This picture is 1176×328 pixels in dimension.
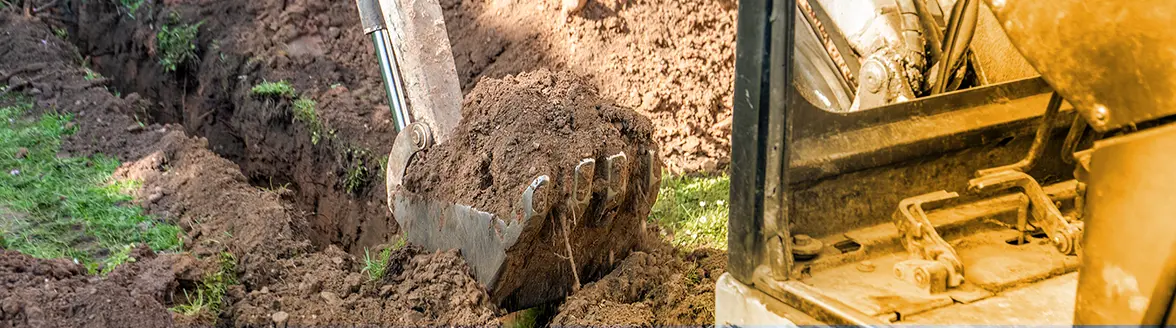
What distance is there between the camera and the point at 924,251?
6.42 feet

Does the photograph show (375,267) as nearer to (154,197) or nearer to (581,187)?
(581,187)

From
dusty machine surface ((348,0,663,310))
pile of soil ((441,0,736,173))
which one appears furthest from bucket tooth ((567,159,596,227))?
pile of soil ((441,0,736,173))

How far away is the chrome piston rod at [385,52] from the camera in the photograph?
385 centimetres

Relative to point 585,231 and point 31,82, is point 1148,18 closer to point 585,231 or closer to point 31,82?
point 585,231

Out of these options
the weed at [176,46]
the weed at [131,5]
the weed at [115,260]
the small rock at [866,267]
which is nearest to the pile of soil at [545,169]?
the weed at [115,260]

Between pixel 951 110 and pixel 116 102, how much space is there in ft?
17.3

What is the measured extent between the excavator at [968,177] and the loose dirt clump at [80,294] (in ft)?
7.41

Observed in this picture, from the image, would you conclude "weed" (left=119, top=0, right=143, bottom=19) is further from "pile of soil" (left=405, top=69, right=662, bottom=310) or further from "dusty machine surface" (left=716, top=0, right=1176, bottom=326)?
"dusty machine surface" (left=716, top=0, right=1176, bottom=326)

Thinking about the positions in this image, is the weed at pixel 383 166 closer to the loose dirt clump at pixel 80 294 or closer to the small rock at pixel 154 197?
the small rock at pixel 154 197

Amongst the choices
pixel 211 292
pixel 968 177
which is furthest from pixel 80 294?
pixel 968 177

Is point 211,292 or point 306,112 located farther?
point 306,112

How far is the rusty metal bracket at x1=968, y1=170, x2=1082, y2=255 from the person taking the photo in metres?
2.03

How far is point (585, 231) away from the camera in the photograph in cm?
353

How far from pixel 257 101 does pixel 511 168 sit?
3373 mm
